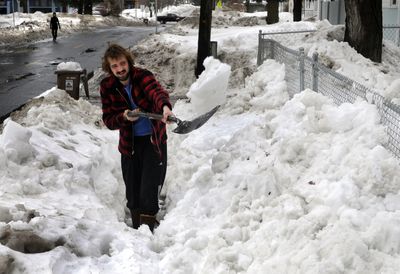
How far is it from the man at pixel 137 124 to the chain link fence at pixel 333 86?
6.04 feet

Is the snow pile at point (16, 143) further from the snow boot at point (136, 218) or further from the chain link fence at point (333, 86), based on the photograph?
the chain link fence at point (333, 86)

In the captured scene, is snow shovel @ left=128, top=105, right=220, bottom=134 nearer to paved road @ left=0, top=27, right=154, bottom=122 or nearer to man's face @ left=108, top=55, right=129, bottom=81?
man's face @ left=108, top=55, right=129, bottom=81

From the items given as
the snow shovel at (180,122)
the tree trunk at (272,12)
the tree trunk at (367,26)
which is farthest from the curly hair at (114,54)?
the tree trunk at (272,12)

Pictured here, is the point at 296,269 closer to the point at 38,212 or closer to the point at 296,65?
the point at 38,212

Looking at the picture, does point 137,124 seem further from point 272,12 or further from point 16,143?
point 272,12

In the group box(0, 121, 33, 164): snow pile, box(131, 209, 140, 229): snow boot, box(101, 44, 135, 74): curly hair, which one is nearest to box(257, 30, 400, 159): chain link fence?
box(101, 44, 135, 74): curly hair

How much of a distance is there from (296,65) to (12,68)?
13.9 meters

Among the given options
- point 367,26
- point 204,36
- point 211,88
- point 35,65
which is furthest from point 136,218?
point 35,65

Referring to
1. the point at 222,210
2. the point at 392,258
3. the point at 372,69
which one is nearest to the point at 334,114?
the point at 222,210

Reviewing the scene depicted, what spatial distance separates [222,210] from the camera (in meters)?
4.92

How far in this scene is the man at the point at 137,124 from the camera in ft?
15.7

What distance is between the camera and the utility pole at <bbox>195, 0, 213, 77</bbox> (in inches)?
575

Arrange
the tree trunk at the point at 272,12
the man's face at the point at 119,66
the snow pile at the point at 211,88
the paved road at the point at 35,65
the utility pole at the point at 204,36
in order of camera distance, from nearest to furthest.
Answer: the man's face at the point at 119,66 → the snow pile at the point at 211,88 → the paved road at the point at 35,65 → the utility pole at the point at 204,36 → the tree trunk at the point at 272,12

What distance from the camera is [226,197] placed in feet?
16.7
